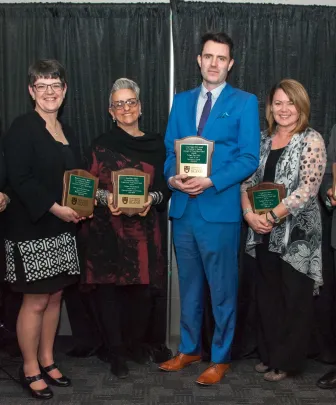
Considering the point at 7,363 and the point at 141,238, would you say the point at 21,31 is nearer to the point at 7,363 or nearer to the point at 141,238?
the point at 141,238

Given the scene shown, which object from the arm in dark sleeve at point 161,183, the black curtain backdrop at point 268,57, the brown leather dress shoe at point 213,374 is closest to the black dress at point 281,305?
the brown leather dress shoe at point 213,374

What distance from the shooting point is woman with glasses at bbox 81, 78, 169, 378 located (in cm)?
313

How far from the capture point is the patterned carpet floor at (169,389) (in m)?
2.86

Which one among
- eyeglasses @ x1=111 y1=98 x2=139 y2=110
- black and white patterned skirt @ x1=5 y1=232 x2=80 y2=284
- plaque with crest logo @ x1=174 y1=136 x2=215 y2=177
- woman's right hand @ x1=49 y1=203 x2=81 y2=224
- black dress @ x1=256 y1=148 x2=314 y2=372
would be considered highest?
eyeglasses @ x1=111 y1=98 x2=139 y2=110

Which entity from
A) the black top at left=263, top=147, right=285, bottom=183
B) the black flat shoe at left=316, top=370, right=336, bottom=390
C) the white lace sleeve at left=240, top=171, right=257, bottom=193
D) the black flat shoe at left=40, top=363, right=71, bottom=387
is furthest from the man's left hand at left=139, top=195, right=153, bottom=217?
the black flat shoe at left=316, top=370, right=336, bottom=390

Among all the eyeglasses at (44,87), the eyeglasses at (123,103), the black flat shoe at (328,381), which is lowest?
the black flat shoe at (328,381)

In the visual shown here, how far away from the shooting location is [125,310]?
11.6 ft

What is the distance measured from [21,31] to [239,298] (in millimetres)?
2347

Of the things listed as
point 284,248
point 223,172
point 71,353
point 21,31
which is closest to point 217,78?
point 223,172

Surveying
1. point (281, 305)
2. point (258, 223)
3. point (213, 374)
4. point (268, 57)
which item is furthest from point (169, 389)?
point (268, 57)

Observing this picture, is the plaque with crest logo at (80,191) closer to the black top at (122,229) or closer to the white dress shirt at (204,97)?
the black top at (122,229)

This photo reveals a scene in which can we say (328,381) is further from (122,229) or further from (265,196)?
(122,229)

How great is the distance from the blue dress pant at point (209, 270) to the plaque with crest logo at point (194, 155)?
198 mm

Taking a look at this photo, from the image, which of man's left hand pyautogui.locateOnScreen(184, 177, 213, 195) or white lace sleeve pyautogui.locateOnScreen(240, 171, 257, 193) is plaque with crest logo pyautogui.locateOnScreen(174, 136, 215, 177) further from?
white lace sleeve pyautogui.locateOnScreen(240, 171, 257, 193)
